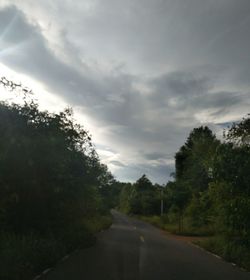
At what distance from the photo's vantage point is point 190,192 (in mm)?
43781

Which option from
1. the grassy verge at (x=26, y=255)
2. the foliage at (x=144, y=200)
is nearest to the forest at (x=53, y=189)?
the grassy verge at (x=26, y=255)

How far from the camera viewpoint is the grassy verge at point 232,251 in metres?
16.8

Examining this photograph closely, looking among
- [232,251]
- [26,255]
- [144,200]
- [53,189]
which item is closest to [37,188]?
[53,189]

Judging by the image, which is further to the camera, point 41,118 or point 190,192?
point 190,192

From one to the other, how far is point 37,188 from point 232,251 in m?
8.52

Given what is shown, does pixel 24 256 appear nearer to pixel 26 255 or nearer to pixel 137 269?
pixel 26 255

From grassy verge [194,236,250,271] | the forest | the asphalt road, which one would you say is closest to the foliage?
grassy verge [194,236,250,271]

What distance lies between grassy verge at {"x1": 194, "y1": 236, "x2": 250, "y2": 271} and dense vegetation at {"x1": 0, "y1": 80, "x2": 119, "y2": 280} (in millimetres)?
6195

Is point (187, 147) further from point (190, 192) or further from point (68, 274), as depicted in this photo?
point (68, 274)

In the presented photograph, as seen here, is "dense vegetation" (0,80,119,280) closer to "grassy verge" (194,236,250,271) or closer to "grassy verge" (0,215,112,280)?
"grassy verge" (0,215,112,280)

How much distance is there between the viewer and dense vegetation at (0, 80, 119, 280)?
40.9 feet

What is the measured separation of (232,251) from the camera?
61.3ft

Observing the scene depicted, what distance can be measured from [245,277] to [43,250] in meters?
6.01

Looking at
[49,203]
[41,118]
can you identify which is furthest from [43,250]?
[41,118]
